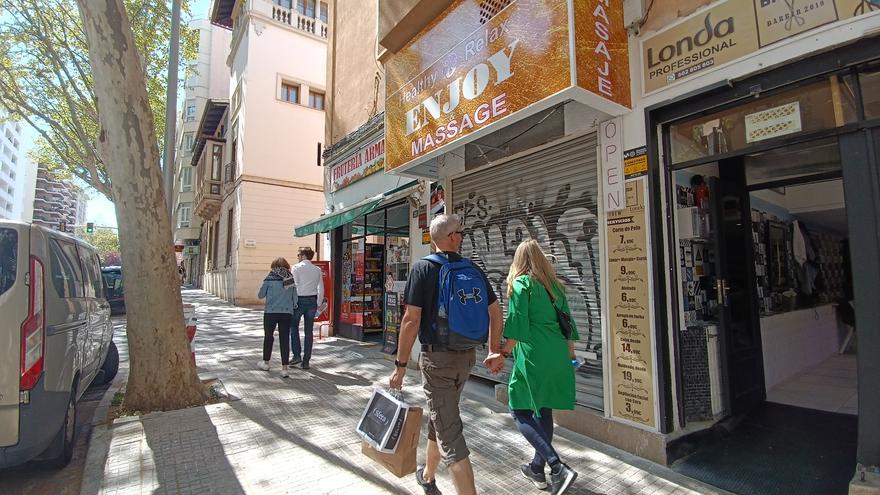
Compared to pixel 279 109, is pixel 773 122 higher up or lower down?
lower down

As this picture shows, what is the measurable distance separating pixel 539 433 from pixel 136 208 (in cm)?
453

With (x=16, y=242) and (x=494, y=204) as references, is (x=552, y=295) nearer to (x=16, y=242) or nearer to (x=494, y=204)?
(x=494, y=204)

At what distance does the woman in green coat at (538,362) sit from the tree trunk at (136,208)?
12.5ft

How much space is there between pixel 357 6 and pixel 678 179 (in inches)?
315

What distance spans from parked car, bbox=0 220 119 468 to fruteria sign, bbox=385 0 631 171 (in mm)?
3820

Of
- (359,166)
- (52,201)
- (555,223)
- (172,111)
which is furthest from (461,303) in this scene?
(52,201)

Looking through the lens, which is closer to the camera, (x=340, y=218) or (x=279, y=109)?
(x=340, y=218)

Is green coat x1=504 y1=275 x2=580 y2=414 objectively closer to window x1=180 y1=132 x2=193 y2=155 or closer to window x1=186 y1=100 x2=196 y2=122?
window x1=180 y1=132 x2=193 y2=155

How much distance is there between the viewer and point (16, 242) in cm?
310

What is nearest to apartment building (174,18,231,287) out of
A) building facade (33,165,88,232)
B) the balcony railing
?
the balcony railing

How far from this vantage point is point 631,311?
373 centimetres

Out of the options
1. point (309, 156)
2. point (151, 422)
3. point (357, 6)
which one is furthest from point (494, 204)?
point (309, 156)

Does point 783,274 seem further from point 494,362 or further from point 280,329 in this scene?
point 280,329

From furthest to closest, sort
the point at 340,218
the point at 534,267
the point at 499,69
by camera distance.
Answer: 1. the point at 340,218
2. the point at 499,69
3. the point at 534,267
